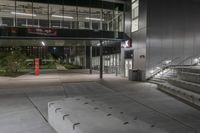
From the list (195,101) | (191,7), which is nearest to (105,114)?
(195,101)

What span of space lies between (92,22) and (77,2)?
2.60 meters

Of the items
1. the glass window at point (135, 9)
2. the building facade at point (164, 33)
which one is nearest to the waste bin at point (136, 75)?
the building facade at point (164, 33)

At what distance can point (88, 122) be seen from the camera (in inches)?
150

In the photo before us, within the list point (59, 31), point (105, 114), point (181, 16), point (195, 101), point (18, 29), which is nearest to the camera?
point (105, 114)

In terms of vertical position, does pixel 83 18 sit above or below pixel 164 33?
above

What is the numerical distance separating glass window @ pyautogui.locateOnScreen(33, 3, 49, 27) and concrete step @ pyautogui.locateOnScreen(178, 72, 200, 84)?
A: 46.0 feet

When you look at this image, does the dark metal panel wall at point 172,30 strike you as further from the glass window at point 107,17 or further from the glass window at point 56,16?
the glass window at point 56,16

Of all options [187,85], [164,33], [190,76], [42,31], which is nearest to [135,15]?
[164,33]

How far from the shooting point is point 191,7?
17016 millimetres

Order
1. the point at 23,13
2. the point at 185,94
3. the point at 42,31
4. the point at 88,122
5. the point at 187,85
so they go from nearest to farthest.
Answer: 1. the point at 88,122
2. the point at 185,94
3. the point at 187,85
4. the point at 42,31
5. the point at 23,13

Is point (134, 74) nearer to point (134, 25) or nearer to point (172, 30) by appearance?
point (134, 25)

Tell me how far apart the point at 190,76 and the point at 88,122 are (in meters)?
8.61

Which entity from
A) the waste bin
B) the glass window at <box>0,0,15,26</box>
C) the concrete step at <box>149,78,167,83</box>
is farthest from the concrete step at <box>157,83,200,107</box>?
the glass window at <box>0,0,15,26</box>

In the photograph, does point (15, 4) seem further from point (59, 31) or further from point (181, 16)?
point (181, 16)
